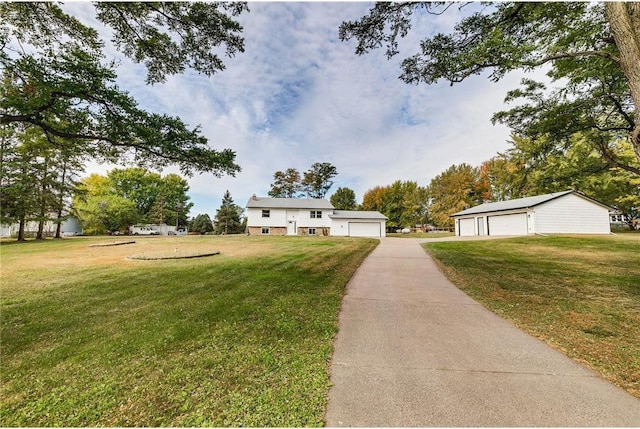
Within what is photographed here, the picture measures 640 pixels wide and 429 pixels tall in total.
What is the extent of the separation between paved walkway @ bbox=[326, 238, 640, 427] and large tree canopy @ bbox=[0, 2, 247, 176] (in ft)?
16.1

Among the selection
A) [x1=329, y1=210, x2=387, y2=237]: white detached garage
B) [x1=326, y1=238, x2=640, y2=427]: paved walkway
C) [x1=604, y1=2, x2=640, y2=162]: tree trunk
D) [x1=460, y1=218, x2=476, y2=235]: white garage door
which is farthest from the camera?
[x1=329, y1=210, x2=387, y2=237]: white detached garage

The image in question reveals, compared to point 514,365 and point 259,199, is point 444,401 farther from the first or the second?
point 259,199

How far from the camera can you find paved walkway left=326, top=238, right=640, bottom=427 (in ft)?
7.55

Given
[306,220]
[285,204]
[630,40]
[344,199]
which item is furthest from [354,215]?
[630,40]

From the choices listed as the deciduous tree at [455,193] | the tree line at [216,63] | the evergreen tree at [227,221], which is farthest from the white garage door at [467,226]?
the evergreen tree at [227,221]

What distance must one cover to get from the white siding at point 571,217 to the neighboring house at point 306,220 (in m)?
15.1

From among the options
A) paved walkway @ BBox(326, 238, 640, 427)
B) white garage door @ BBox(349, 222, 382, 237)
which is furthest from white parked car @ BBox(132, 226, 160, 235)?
paved walkway @ BBox(326, 238, 640, 427)

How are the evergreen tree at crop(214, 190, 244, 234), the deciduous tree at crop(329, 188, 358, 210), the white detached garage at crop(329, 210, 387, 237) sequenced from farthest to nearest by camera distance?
the deciduous tree at crop(329, 188, 358, 210) < the evergreen tree at crop(214, 190, 244, 234) < the white detached garage at crop(329, 210, 387, 237)

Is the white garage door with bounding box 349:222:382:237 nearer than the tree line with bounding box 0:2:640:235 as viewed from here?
No

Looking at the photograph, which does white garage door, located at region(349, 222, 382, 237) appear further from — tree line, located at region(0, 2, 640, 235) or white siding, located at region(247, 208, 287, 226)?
tree line, located at region(0, 2, 640, 235)

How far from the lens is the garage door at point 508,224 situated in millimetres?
24123

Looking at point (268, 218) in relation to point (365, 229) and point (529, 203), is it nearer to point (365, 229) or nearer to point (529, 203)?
point (365, 229)

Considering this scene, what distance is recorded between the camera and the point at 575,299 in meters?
5.82

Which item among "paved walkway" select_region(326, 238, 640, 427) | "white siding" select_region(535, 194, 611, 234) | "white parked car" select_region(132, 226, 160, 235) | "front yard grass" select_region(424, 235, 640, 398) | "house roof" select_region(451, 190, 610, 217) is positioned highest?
"house roof" select_region(451, 190, 610, 217)
